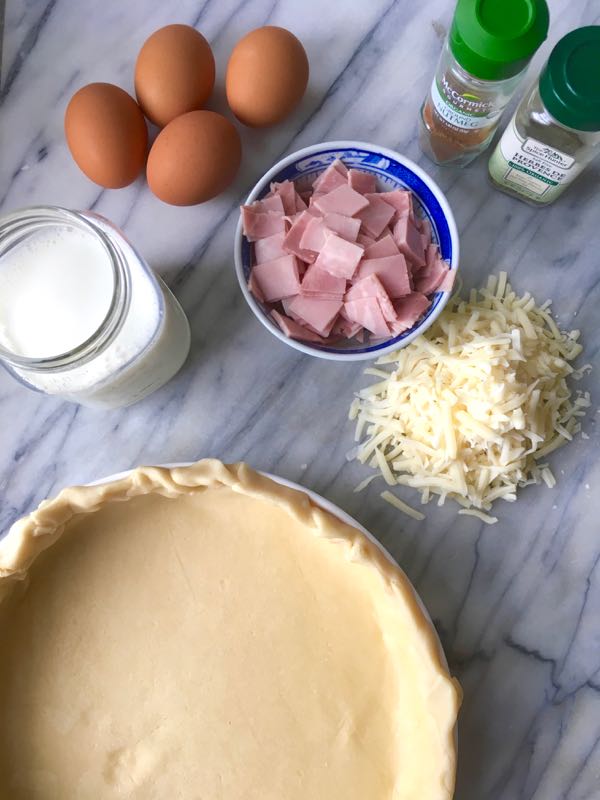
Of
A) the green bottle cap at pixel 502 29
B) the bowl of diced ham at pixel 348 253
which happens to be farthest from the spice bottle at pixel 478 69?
the bowl of diced ham at pixel 348 253

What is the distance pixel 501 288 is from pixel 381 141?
36 centimetres

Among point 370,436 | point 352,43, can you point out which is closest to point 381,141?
point 352,43

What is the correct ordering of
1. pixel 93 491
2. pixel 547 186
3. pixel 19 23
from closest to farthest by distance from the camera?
1. pixel 93 491
2. pixel 547 186
3. pixel 19 23

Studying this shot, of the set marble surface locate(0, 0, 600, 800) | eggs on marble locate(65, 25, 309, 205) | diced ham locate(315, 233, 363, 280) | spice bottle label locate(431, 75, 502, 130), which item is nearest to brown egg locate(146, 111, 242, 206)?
eggs on marble locate(65, 25, 309, 205)

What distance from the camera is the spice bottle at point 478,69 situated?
1.00 metres

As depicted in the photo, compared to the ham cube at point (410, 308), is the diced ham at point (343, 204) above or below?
above

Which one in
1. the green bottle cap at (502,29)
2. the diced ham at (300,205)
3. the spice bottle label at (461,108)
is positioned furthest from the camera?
the diced ham at (300,205)

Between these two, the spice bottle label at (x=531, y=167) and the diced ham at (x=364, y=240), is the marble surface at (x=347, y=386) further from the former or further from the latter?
the diced ham at (x=364, y=240)

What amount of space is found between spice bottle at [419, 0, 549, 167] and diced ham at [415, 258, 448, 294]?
23 cm

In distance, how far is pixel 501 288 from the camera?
1.32 meters

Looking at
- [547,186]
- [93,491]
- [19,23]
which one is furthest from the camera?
[19,23]

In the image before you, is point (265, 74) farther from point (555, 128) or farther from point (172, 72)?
point (555, 128)

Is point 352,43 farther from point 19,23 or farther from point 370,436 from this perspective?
point 370,436

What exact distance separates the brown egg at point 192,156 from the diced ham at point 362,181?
21 centimetres
